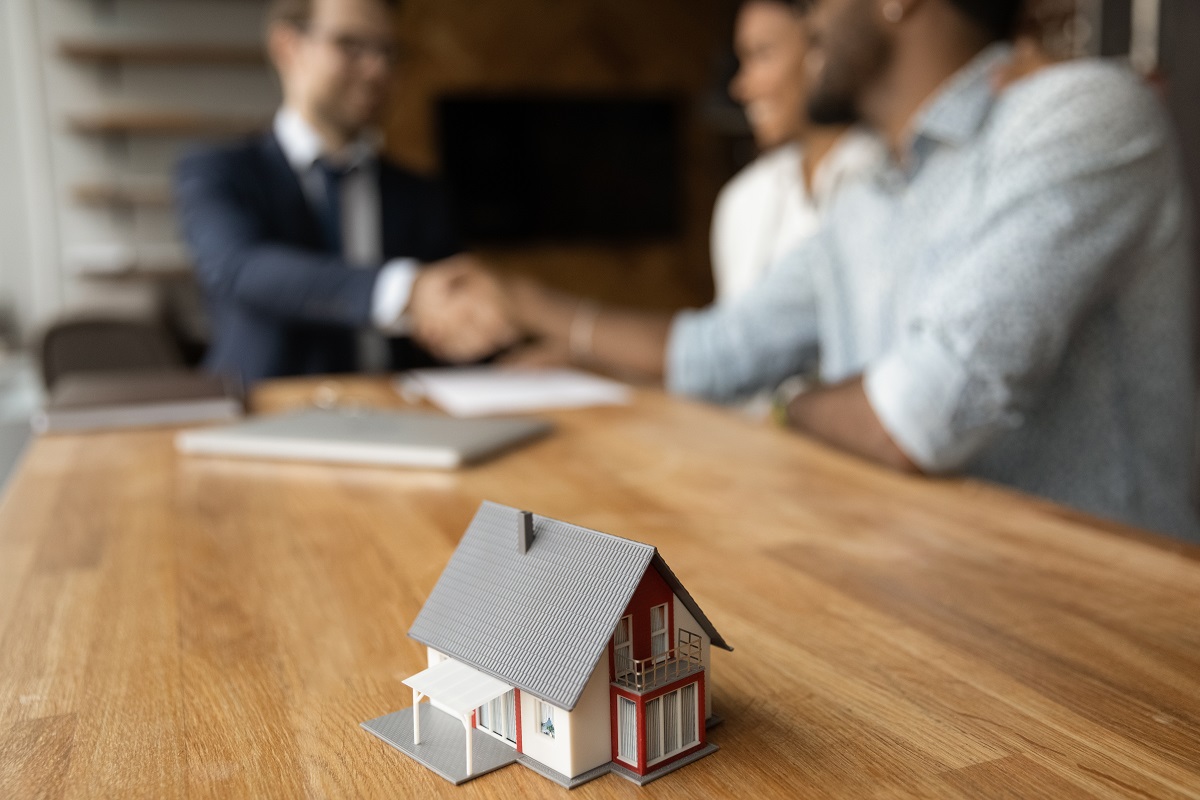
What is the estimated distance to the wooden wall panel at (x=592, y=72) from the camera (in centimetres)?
496

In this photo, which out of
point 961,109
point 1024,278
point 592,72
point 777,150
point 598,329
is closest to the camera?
point 1024,278

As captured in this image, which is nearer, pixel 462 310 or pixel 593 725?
pixel 593 725

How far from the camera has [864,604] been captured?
68 centimetres

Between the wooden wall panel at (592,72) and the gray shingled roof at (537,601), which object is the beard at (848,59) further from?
the wooden wall panel at (592,72)

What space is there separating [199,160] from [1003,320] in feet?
6.04

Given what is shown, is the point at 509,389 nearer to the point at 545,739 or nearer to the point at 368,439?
the point at 368,439

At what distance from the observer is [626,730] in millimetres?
461

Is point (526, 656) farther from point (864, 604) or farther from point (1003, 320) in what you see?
point (1003, 320)

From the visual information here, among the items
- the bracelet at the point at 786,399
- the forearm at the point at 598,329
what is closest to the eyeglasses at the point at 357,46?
the forearm at the point at 598,329

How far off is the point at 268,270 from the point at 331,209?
1.32 ft

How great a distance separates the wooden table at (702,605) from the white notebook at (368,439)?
0.12 ft

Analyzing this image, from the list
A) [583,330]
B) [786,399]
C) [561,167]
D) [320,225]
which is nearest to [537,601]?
[786,399]

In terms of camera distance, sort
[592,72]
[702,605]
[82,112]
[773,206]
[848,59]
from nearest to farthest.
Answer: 1. [702,605]
2. [848,59]
3. [773,206]
4. [82,112]
5. [592,72]

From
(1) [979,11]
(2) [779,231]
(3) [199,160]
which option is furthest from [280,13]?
(1) [979,11]
